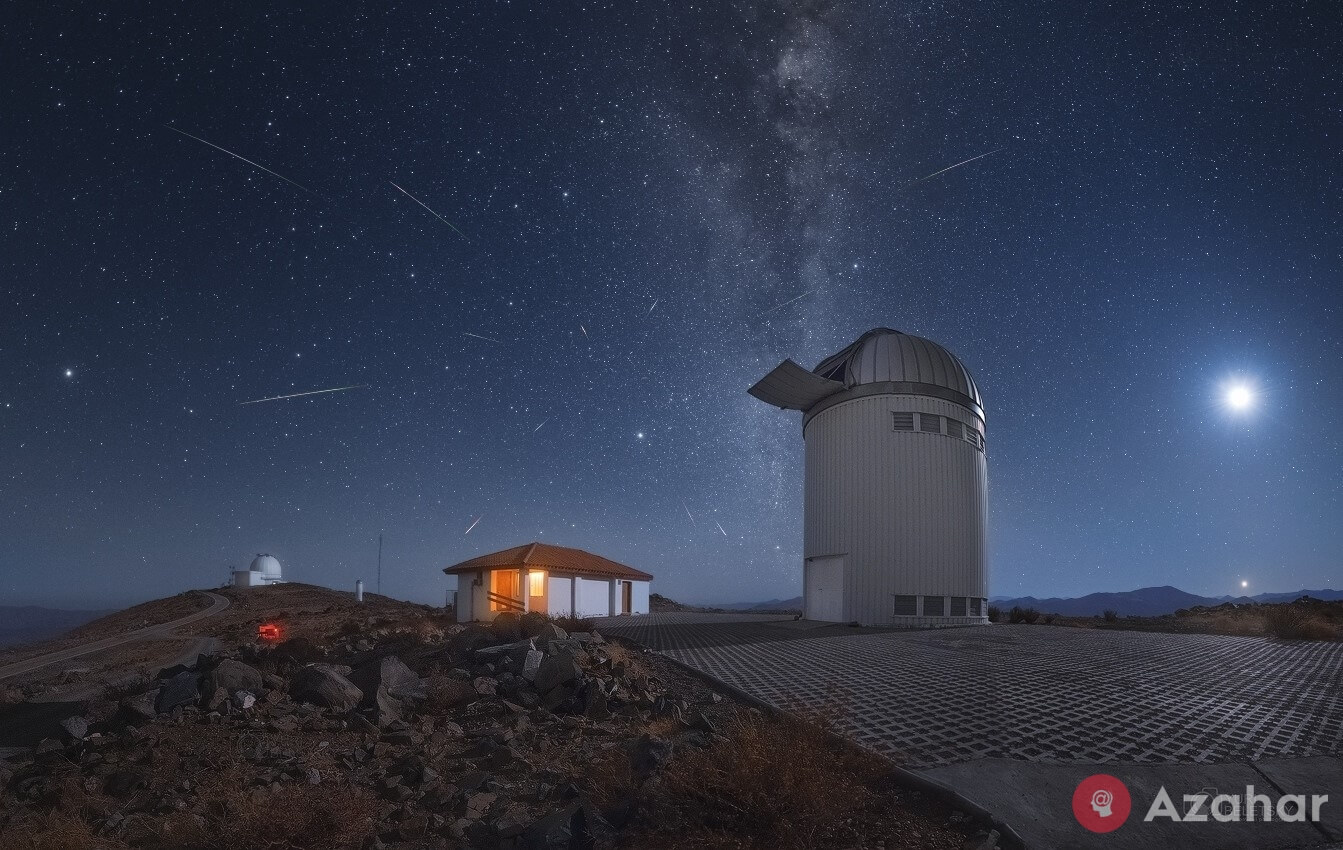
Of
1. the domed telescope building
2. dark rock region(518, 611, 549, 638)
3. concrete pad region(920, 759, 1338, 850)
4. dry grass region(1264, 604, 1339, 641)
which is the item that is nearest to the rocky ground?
concrete pad region(920, 759, 1338, 850)

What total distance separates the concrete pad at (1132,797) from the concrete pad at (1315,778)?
0.12ft

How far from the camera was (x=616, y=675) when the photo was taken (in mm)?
8383

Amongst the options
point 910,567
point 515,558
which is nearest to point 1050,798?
point 910,567

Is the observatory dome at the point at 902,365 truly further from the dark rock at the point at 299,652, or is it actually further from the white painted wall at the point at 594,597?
the dark rock at the point at 299,652

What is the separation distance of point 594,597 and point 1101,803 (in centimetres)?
2539

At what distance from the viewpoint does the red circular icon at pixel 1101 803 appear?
425 centimetres

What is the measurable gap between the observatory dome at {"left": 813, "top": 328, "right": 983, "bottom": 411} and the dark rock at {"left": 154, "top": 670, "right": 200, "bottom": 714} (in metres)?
18.4

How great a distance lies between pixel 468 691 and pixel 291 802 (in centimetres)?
333

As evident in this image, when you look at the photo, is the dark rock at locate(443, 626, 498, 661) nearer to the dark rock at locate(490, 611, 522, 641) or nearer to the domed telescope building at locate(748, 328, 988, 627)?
the dark rock at locate(490, 611, 522, 641)

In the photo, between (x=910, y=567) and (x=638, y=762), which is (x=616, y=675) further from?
(x=910, y=567)

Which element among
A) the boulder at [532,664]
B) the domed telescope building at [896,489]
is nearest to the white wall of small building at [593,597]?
the domed telescope building at [896,489]

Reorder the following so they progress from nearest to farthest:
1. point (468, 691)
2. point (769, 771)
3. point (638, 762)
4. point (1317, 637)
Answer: point (769, 771) < point (638, 762) < point (468, 691) < point (1317, 637)

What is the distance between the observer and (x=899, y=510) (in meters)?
19.5

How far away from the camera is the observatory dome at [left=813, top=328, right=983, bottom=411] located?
20422 mm
